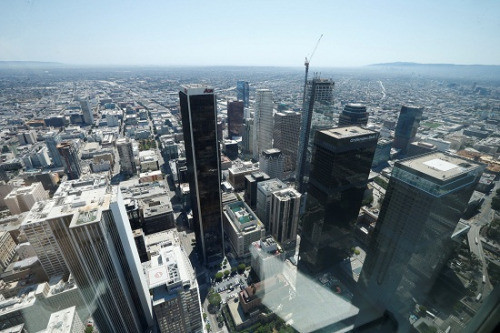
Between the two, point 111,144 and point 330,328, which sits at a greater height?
point 330,328

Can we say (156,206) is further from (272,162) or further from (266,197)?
(272,162)

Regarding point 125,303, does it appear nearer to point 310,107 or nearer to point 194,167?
→ point 194,167

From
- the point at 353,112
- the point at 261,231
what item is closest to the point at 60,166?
the point at 261,231

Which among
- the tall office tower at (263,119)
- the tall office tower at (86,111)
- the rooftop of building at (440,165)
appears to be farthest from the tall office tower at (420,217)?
the tall office tower at (86,111)

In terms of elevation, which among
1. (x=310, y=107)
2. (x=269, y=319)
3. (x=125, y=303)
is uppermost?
(x=310, y=107)

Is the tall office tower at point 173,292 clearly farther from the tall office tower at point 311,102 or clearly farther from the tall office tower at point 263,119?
the tall office tower at point 263,119

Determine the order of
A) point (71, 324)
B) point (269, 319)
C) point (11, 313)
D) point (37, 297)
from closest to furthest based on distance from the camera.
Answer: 1. point (71, 324)
2. point (11, 313)
3. point (37, 297)
4. point (269, 319)

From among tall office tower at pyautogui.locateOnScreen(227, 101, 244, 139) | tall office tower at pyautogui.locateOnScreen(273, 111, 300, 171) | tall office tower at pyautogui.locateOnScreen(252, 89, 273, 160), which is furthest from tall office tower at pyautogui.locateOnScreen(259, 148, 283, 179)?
tall office tower at pyautogui.locateOnScreen(227, 101, 244, 139)
